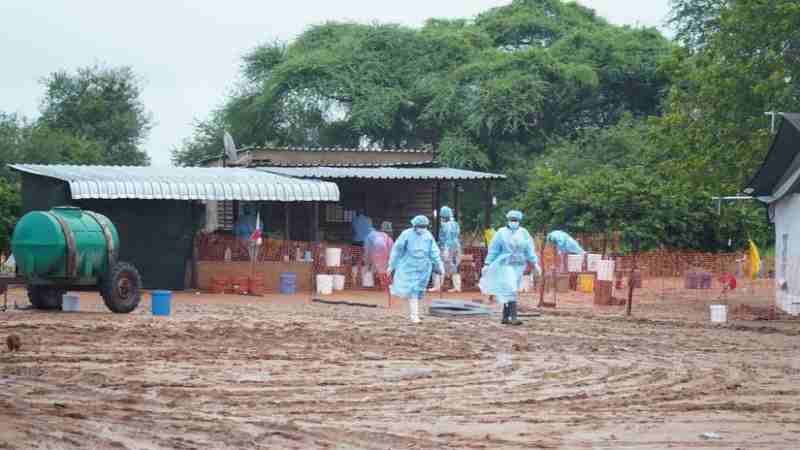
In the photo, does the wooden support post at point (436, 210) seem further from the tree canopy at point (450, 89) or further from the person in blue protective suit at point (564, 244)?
the tree canopy at point (450, 89)

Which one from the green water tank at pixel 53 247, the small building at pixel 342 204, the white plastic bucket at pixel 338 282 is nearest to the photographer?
the green water tank at pixel 53 247

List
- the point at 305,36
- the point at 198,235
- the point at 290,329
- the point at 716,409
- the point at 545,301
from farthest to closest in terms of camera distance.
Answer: the point at 305,36
the point at 198,235
the point at 545,301
the point at 290,329
the point at 716,409

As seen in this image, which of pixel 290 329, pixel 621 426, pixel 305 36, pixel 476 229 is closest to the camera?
pixel 621 426

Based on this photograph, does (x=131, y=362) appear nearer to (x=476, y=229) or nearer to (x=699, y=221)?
(x=699, y=221)

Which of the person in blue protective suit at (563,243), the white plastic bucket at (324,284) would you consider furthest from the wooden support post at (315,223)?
the person in blue protective suit at (563,243)

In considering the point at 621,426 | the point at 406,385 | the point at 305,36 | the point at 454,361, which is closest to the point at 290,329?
the point at 454,361

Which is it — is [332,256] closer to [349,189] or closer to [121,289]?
[349,189]

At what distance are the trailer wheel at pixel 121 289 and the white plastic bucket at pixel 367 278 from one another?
30.3 feet

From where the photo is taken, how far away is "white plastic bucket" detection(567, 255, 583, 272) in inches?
1315

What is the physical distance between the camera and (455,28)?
59.8 meters

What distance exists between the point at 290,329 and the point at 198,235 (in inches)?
442

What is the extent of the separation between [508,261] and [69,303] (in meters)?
6.99

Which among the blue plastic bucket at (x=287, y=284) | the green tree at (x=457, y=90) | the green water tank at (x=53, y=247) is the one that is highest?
the green tree at (x=457, y=90)

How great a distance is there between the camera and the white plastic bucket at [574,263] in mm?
33394
